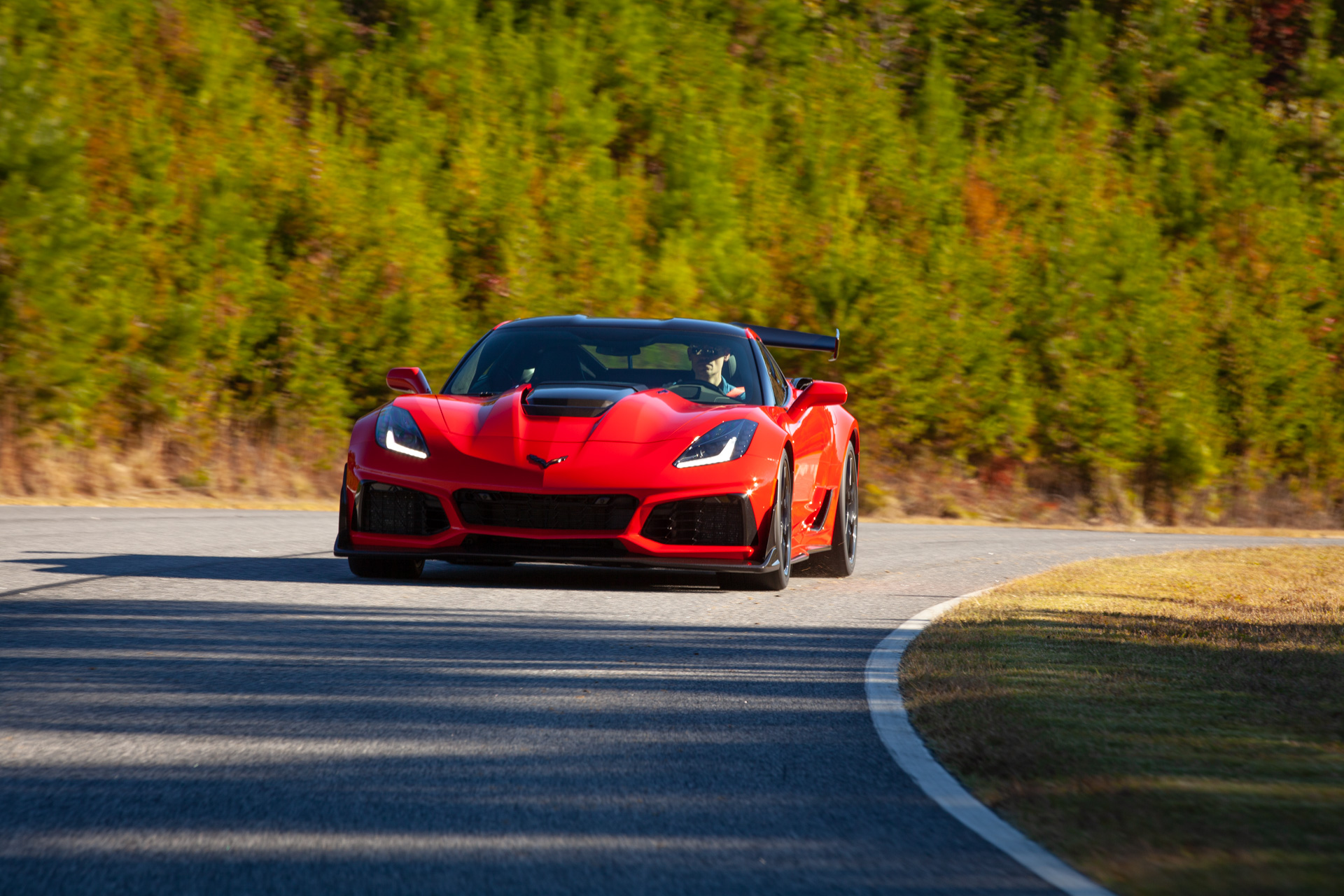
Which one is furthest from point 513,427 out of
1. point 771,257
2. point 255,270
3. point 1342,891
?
point 771,257

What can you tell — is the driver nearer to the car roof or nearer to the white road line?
the car roof

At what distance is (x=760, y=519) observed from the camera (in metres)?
7.50

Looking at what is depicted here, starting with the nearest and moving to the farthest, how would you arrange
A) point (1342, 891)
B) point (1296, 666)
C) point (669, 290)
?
point (1342, 891), point (1296, 666), point (669, 290)

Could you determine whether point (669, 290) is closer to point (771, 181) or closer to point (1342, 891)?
point (771, 181)

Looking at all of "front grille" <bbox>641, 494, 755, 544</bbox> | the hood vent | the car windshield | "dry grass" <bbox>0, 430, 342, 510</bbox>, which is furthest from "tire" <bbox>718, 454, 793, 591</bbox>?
"dry grass" <bbox>0, 430, 342, 510</bbox>

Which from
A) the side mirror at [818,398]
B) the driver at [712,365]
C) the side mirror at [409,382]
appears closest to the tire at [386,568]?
the side mirror at [409,382]

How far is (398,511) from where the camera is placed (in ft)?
24.5

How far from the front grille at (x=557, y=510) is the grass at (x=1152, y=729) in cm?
164

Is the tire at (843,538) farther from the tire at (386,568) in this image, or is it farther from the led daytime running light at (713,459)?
the tire at (386,568)

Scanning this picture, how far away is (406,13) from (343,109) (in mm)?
2370

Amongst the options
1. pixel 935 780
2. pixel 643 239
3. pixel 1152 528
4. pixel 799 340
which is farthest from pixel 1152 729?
pixel 643 239

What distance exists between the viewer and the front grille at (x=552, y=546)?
727cm

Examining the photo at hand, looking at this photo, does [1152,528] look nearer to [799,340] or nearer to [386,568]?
[799,340]

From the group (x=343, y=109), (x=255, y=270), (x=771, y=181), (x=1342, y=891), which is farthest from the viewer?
(x=343, y=109)
